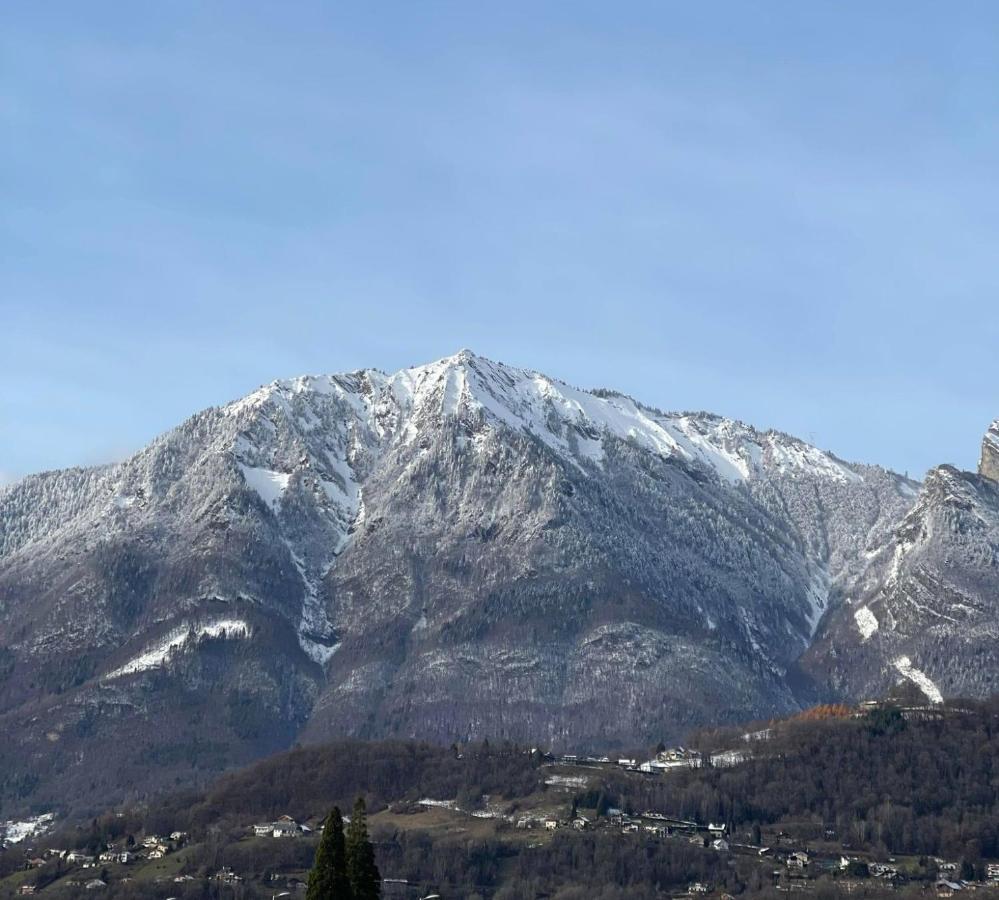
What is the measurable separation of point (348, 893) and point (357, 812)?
1348 cm

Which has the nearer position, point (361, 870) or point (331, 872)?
point (331, 872)

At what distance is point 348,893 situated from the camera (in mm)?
149875

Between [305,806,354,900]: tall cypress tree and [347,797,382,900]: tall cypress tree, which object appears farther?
[347,797,382,900]: tall cypress tree

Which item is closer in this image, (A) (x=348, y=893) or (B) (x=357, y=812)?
(A) (x=348, y=893)

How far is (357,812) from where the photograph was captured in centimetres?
16300

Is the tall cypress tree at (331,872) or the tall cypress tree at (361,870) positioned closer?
the tall cypress tree at (331,872)

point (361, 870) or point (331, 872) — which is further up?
point (361, 870)
